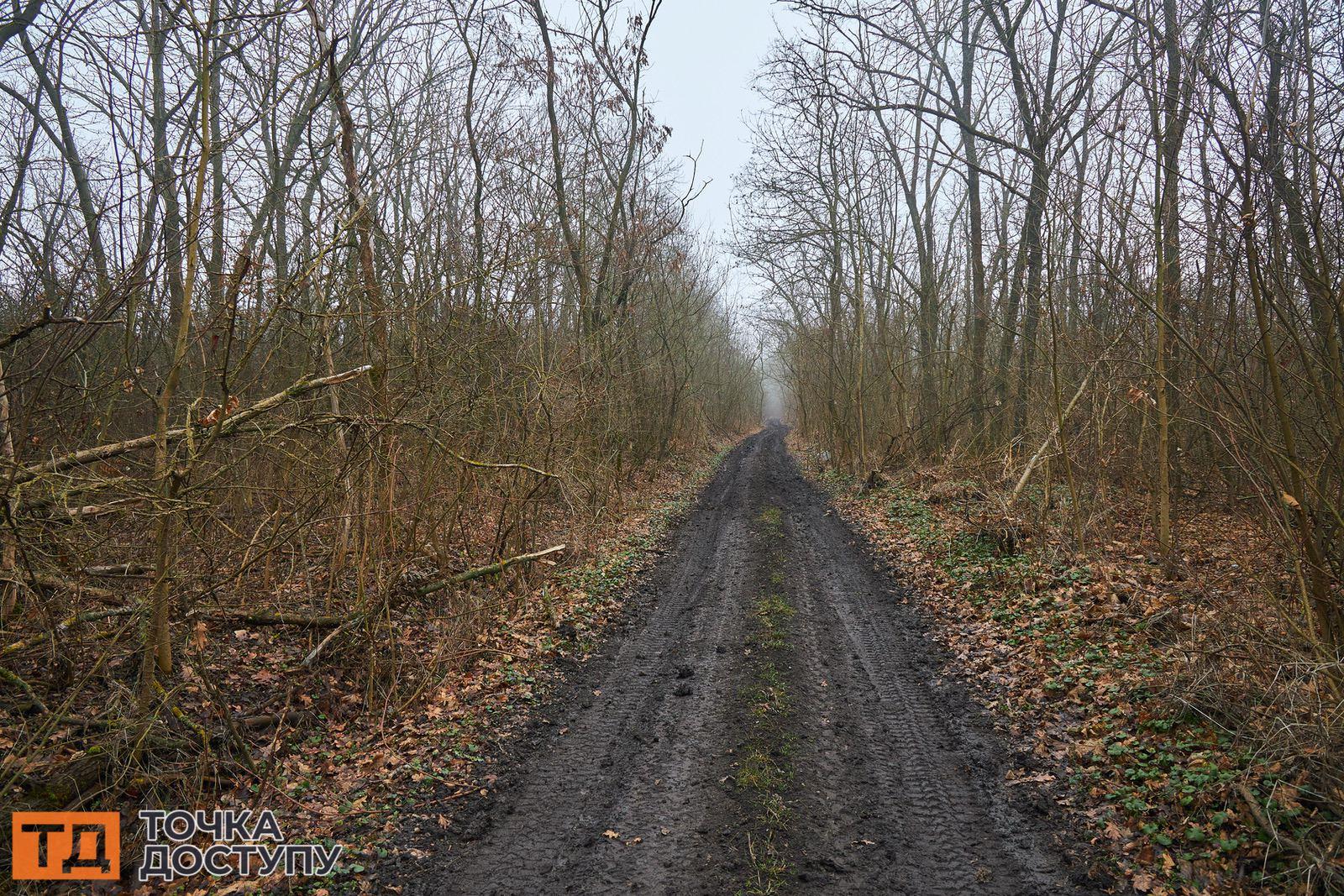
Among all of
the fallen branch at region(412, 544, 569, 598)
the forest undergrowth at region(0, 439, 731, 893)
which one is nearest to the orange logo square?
the forest undergrowth at region(0, 439, 731, 893)

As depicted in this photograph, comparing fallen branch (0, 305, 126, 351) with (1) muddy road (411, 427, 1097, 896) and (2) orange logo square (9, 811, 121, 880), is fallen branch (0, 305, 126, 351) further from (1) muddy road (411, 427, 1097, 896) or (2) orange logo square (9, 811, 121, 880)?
(1) muddy road (411, 427, 1097, 896)

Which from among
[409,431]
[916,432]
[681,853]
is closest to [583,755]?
[681,853]

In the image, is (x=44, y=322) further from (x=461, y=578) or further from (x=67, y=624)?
(x=461, y=578)

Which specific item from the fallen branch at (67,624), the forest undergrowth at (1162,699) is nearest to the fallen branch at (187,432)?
the fallen branch at (67,624)

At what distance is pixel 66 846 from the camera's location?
3.83 meters

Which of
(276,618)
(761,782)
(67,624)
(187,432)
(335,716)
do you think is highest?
(187,432)

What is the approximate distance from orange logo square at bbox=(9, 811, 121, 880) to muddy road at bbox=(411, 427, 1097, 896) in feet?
5.66

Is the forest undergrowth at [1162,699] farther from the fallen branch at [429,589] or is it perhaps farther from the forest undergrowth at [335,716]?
the fallen branch at [429,589]

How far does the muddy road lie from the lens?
3.73m

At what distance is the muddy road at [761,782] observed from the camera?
373 centimetres

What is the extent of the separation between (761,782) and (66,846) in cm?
395

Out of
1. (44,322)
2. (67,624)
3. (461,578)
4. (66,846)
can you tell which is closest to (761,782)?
(66,846)

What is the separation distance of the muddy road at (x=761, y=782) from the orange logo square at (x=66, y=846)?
1726 mm

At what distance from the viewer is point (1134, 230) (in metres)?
7.70
